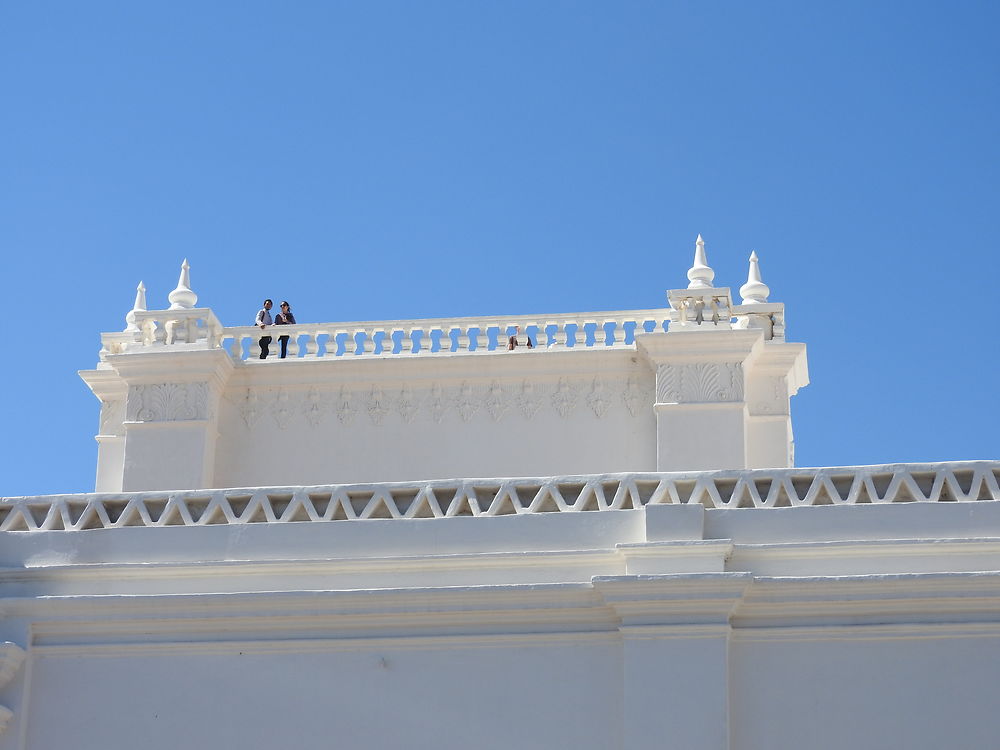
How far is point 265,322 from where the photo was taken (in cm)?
2092

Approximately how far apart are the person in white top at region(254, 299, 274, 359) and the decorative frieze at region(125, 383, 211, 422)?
3.51 feet

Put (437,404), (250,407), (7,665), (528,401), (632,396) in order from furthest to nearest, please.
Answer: (250,407), (437,404), (528,401), (632,396), (7,665)

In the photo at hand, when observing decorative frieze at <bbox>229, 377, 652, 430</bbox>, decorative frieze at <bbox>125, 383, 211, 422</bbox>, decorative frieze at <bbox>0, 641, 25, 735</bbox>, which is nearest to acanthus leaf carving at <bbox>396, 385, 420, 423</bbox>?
decorative frieze at <bbox>229, 377, 652, 430</bbox>

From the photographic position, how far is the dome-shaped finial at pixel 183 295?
800 inches

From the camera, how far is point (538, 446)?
19.3 metres

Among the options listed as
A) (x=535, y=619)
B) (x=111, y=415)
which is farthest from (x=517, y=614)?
(x=111, y=415)

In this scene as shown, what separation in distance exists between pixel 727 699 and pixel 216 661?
3480mm

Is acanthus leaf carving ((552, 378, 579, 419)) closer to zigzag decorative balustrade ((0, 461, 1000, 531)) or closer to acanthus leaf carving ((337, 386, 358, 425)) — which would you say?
acanthus leaf carving ((337, 386, 358, 425))

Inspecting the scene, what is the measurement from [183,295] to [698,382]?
6055 millimetres

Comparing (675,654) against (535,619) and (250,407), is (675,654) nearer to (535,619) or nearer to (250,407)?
(535,619)

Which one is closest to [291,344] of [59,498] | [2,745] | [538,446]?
[538,446]

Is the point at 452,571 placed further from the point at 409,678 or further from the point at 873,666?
the point at 873,666

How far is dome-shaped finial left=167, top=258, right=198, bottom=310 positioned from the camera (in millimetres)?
20328

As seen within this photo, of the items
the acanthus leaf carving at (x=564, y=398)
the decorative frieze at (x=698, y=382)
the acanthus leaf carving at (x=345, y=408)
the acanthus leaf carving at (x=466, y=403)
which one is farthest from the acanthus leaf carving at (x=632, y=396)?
the acanthus leaf carving at (x=345, y=408)
